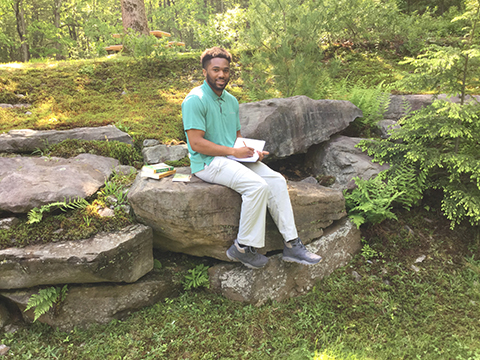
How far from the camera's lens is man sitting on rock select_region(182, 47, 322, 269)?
343 centimetres

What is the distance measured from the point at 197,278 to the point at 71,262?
157cm

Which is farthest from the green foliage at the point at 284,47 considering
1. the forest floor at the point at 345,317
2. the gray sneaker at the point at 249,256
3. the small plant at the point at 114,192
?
the gray sneaker at the point at 249,256

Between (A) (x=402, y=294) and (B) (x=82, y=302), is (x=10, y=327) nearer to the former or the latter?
(B) (x=82, y=302)

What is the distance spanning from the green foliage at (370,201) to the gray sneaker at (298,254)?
1245mm

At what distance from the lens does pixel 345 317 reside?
357cm

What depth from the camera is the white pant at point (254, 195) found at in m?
3.42

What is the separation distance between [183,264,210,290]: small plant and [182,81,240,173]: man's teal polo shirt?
56.2 inches

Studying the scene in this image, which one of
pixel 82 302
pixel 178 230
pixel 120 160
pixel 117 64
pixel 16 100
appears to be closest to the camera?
pixel 82 302

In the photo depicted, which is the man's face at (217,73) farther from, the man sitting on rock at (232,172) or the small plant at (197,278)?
the small plant at (197,278)

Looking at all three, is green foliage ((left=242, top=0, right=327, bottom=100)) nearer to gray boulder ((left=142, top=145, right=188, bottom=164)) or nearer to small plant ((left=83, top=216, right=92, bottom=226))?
gray boulder ((left=142, top=145, right=188, bottom=164))

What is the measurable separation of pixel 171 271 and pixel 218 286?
2.38 ft

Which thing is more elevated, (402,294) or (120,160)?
(120,160)

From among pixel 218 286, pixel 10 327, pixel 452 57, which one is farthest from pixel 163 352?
pixel 452 57

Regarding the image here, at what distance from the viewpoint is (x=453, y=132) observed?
4133 millimetres
